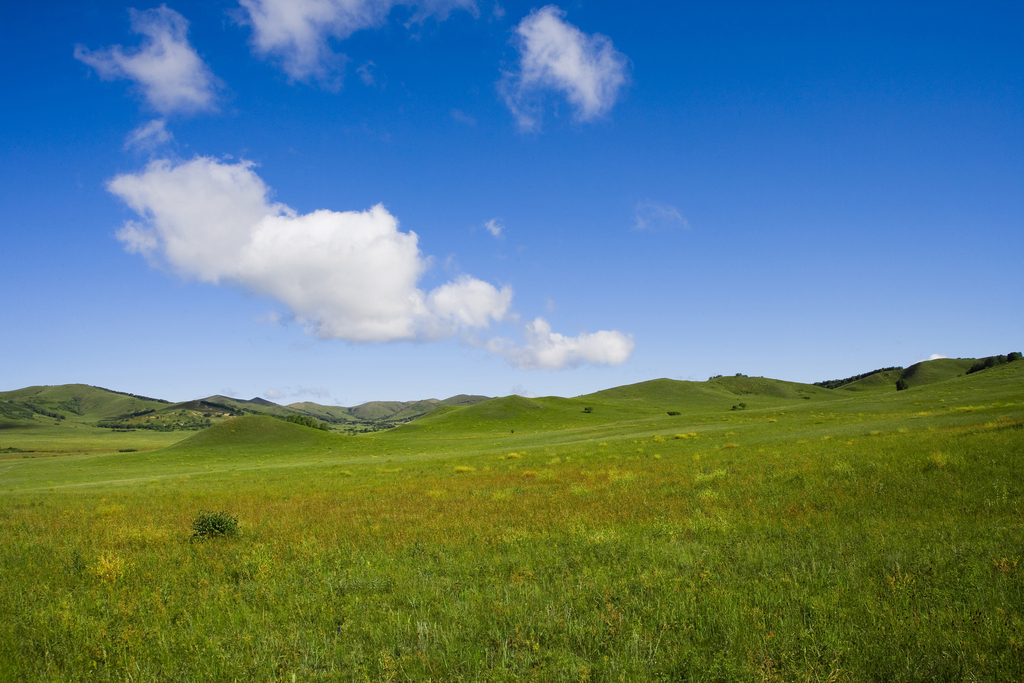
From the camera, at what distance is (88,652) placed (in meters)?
6.43

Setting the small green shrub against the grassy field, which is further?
the small green shrub

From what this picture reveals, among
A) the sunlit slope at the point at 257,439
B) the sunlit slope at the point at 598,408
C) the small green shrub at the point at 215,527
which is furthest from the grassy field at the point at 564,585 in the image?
the sunlit slope at the point at 598,408

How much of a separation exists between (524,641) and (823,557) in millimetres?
6440

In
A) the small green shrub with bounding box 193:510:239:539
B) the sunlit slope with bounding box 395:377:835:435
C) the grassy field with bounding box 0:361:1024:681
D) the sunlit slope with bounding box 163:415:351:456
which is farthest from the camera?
the sunlit slope with bounding box 395:377:835:435

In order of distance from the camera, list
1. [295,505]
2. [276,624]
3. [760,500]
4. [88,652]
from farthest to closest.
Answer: [295,505] < [760,500] < [276,624] < [88,652]

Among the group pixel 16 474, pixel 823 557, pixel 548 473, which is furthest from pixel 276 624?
pixel 16 474

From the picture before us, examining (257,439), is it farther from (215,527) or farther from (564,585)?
(564,585)

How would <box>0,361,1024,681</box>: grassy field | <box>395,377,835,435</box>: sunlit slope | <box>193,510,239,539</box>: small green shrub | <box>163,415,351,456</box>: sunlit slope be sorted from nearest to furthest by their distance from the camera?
<box>0,361,1024,681</box>: grassy field
<box>193,510,239,539</box>: small green shrub
<box>163,415,351,456</box>: sunlit slope
<box>395,377,835,435</box>: sunlit slope

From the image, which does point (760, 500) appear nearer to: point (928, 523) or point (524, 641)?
point (928, 523)

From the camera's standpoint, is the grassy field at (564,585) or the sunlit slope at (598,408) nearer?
the grassy field at (564,585)

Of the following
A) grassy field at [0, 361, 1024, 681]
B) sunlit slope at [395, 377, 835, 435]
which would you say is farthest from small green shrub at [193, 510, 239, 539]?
sunlit slope at [395, 377, 835, 435]

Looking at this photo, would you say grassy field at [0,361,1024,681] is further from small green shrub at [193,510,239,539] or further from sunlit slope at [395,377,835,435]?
sunlit slope at [395,377,835,435]

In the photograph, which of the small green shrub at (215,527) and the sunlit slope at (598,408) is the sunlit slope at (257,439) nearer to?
the sunlit slope at (598,408)

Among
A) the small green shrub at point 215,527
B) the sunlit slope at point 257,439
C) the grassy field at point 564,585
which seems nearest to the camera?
the grassy field at point 564,585
